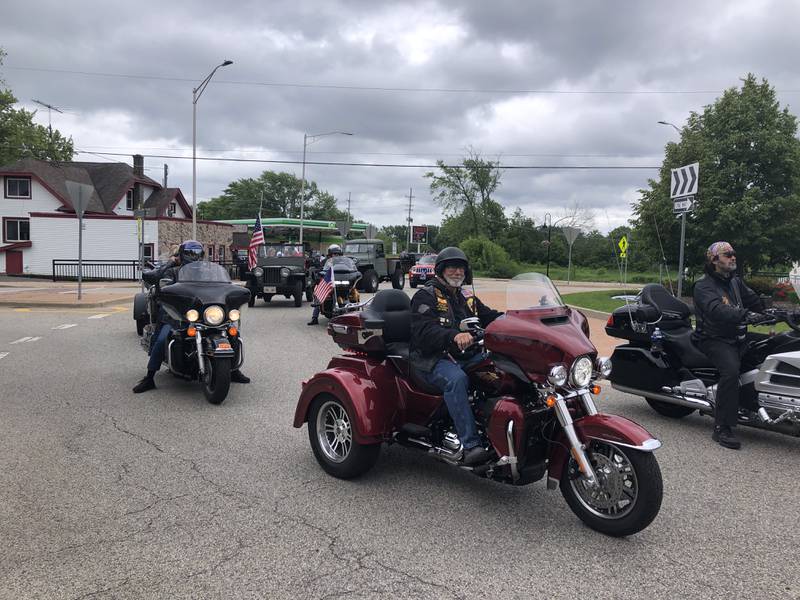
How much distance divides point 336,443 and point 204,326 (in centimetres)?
288

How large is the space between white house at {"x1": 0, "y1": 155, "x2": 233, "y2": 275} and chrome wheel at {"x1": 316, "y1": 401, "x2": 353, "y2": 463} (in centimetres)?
3136

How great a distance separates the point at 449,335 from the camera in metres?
4.04

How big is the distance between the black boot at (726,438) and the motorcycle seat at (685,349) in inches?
24.5

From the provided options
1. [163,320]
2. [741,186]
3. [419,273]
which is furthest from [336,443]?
[419,273]

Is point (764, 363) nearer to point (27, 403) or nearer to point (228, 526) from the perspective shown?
point (228, 526)

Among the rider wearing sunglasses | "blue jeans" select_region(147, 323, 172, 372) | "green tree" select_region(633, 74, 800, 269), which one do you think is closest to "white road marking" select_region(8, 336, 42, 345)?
"blue jeans" select_region(147, 323, 172, 372)

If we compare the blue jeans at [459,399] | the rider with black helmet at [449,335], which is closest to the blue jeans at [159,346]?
the rider with black helmet at [449,335]

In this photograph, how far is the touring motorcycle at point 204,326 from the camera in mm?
6750

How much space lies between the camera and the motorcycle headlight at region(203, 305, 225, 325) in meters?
6.98

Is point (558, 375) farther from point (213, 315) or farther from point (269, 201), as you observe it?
point (269, 201)

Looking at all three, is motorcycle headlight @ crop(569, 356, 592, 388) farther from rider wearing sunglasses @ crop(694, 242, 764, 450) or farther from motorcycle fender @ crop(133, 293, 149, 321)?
motorcycle fender @ crop(133, 293, 149, 321)

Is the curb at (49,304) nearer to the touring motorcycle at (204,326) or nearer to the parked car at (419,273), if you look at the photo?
the touring motorcycle at (204,326)

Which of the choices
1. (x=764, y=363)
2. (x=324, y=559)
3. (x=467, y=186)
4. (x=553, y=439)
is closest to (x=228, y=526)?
(x=324, y=559)

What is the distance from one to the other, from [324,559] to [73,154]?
61018 millimetres
